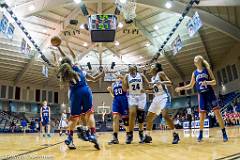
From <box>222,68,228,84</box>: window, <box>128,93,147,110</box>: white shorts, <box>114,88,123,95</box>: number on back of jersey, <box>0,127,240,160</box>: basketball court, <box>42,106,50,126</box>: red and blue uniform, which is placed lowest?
<box>0,127,240,160</box>: basketball court

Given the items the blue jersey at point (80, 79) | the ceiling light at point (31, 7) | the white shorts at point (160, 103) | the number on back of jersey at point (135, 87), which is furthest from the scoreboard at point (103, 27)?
the blue jersey at point (80, 79)

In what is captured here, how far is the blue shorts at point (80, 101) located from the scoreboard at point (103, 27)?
928 centimetres

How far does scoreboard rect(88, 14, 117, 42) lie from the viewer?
540 inches

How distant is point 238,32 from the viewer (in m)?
19.9

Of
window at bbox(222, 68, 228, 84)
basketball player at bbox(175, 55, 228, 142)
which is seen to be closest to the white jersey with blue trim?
basketball player at bbox(175, 55, 228, 142)

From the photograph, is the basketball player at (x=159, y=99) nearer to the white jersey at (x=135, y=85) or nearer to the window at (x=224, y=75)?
the white jersey at (x=135, y=85)

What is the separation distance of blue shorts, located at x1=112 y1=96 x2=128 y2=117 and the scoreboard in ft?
25.6

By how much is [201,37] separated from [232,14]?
16.8 ft

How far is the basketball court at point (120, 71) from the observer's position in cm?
545

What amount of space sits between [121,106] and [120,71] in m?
1.74

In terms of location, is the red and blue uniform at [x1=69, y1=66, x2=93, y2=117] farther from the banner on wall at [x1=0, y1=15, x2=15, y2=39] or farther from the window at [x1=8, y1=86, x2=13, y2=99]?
the window at [x1=8, y1=86, x2=13, y2=99]

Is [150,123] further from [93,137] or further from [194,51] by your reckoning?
[194,51]

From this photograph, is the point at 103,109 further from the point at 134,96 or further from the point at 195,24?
the point at 134,96

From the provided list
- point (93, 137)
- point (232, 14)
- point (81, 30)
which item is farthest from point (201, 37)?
point (93, 137)
